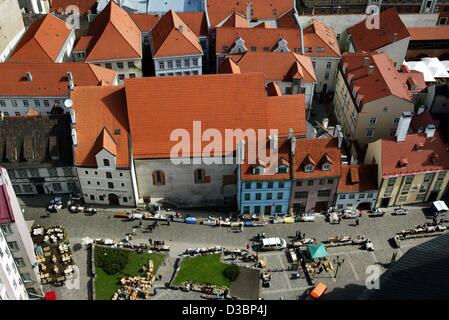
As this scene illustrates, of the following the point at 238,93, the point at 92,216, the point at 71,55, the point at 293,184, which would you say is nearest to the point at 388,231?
the point at 293,184

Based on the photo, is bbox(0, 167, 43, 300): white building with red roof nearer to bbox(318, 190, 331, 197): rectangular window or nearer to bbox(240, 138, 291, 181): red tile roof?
bbox(240, 138, 291, 181): red tile roof

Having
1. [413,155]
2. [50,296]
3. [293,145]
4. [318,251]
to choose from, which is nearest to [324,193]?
[293,145]

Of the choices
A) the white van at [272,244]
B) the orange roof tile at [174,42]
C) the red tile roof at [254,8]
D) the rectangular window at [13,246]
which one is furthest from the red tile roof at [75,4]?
the white van at [272,244]

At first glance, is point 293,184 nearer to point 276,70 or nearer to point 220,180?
point 220,180

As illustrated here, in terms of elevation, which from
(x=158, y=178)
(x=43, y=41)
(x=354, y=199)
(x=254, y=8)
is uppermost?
(x=254, y=8)

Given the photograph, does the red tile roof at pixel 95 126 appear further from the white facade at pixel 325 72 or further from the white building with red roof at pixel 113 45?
the white facade at pixel 325 72

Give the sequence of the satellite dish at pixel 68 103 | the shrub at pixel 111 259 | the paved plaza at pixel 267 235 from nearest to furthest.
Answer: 1. the paved plaza at pixel 267 235
2. the shrub at pixel 111 259
3. the satellite dish at pixel 68 103

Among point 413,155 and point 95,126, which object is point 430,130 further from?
point 95,126
